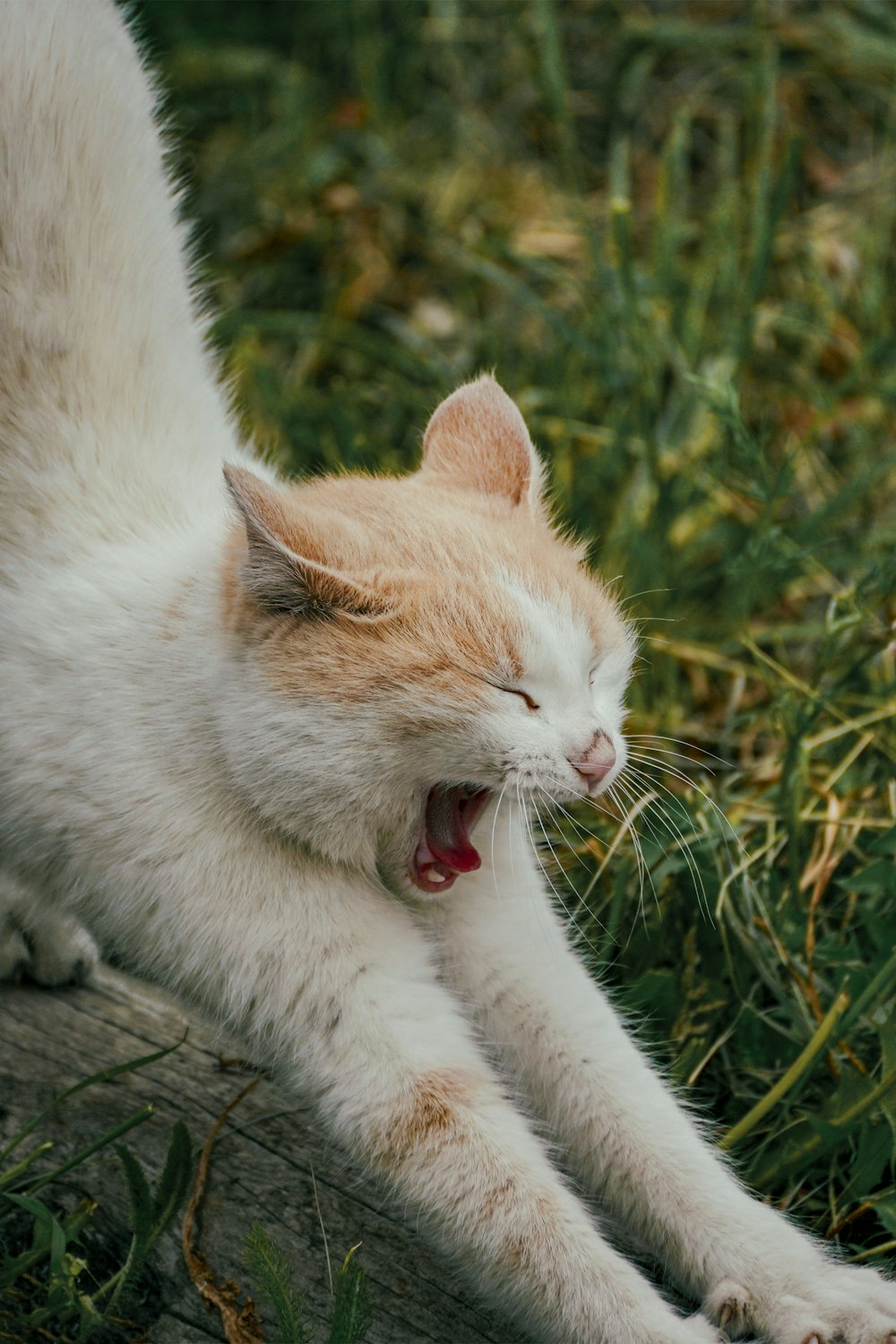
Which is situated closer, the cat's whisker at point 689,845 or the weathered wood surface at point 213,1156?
the weathered wood surface at point 213,1156

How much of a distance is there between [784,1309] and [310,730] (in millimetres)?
949

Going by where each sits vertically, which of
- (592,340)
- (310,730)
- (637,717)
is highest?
(592,340)

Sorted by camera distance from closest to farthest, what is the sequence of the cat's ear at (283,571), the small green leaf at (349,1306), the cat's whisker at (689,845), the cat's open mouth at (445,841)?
1. the small green leaf at (349,1306)
2. the cat's ear at (283,571)
3. the cat's open mouth at (445,841)
4. the cat's whisker at (689,845)

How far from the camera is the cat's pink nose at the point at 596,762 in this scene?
1.72 m

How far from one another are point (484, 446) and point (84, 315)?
2.27 ft

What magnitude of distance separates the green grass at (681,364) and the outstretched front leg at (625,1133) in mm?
188

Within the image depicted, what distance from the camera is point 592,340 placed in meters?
3.40

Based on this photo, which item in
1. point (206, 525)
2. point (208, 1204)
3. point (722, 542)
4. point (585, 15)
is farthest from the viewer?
point (585, 15)

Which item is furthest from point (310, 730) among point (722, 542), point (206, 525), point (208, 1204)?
point (722, 542)

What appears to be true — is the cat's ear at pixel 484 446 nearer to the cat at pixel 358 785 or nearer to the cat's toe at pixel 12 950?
the cat at pixel 358 785

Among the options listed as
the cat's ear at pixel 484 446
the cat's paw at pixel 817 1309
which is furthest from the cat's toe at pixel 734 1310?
the cat's ear at pixel 484 446

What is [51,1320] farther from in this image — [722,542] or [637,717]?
[722,542]

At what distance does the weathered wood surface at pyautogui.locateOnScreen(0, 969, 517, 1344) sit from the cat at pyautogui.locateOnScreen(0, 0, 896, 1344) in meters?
0.08

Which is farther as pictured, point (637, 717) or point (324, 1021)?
point (637, 717)
